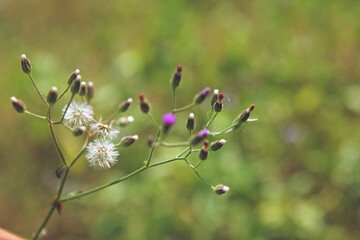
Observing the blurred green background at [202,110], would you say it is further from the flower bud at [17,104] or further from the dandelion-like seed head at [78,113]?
the flower bud at [17,104]

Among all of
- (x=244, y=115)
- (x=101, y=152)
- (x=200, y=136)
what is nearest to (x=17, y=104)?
(x=101, y=152)

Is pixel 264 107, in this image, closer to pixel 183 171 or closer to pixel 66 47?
pixel 183 171

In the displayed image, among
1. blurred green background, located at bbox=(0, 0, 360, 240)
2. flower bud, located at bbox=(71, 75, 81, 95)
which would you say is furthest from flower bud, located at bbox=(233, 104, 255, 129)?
blurred green background, located at bbox=(0, 0, 360, 240)

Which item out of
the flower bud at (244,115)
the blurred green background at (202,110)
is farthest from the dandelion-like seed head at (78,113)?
the blurred green background at (202,110)

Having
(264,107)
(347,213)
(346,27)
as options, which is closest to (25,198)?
(264,107)

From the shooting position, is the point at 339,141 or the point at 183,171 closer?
the point at 183,171

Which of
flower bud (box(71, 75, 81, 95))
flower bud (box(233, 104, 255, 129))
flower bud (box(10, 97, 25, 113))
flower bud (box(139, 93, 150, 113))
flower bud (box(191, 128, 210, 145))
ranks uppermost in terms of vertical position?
flower bud (box(71, 75, 81, 95))

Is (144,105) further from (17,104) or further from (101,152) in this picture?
(17,104)

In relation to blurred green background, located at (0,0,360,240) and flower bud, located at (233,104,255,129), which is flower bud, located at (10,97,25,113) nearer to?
flower bud, located at (233,104,255,129)
